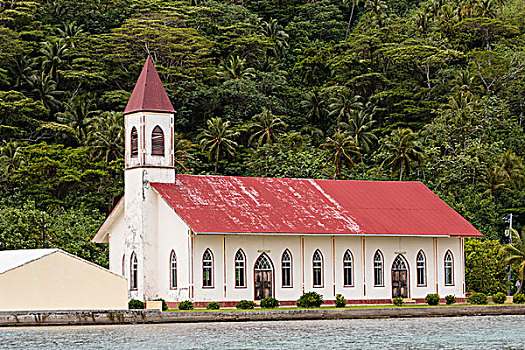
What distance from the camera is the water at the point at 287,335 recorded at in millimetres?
35469

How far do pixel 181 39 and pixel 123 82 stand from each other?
6678 millimetres

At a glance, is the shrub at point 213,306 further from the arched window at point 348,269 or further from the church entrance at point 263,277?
the arched window at point 348,269

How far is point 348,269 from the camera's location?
55531mm

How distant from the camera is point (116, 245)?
5631 centimetres

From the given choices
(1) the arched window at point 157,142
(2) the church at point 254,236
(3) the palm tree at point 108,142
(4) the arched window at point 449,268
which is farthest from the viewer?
(3) the palm tree at point 108,142

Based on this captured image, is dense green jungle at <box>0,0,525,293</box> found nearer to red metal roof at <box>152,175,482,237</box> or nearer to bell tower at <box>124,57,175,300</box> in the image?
red metal roof at <box>152,175,482,237</box>

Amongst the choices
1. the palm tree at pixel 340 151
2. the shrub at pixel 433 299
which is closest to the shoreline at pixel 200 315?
the shrub at pixel 433 299

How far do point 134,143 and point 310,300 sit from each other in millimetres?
12821

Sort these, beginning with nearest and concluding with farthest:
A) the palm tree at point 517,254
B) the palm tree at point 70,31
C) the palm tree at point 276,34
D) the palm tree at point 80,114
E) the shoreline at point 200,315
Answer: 1. the shoreline at point 200,315
2. the palm tree at point 517,254
3. the palm tree at point 80,114
4. the palm tree at point 70,31
5. the palm tree at point 276,34

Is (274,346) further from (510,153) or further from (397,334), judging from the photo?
(510,153)

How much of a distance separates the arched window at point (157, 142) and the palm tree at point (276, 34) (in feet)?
169

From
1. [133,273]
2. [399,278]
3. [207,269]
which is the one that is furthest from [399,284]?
[133,273]

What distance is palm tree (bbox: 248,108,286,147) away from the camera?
8531 cm

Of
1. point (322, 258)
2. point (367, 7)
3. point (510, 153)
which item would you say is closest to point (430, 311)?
point (322, 258)
